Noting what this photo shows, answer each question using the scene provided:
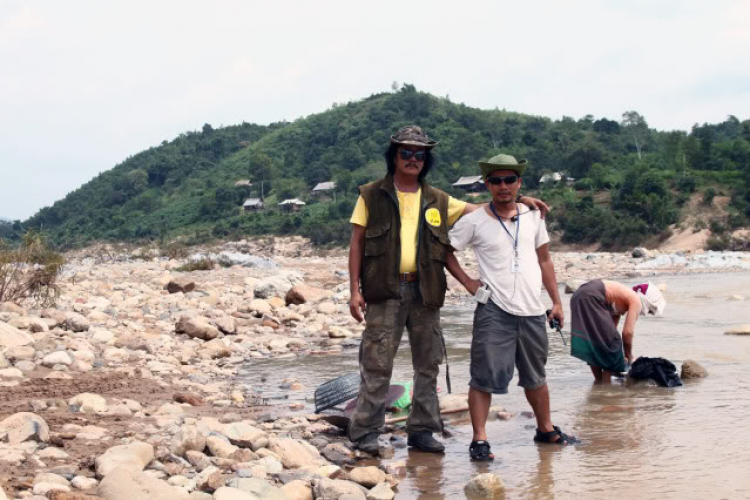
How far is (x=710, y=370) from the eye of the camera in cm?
690

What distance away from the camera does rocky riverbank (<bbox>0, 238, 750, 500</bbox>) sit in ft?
11.1

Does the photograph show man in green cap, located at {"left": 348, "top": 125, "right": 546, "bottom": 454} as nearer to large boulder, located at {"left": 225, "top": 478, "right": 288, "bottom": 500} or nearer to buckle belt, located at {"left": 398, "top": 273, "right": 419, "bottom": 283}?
buckle belt, located at {"left": 398, "top": 273, "right": 419, "bottom": 283}

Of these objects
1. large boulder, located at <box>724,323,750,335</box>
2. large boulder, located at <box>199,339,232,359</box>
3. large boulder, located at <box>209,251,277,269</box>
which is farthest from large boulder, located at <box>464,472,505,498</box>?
large boulder, located at <box>209,251,277,269</box>

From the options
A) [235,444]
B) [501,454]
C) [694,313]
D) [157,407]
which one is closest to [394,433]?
[501,454]

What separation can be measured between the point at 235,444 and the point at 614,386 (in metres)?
3.51

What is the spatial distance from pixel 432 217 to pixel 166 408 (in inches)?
85.2

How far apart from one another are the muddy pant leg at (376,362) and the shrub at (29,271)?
656cm

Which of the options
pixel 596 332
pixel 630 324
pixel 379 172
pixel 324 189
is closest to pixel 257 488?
pixel 596 332

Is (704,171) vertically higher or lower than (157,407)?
higher

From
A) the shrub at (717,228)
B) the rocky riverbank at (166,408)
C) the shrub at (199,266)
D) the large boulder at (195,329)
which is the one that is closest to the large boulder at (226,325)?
the rocky riverbank at (166,408)

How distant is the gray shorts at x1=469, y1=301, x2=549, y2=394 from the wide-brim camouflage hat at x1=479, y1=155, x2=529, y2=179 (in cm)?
75

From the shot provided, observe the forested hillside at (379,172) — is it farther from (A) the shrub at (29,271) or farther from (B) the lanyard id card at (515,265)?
(B) the lanyard id card at (515,265)

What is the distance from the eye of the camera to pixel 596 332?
641cm

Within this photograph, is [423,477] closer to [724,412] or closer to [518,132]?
[724,412]
